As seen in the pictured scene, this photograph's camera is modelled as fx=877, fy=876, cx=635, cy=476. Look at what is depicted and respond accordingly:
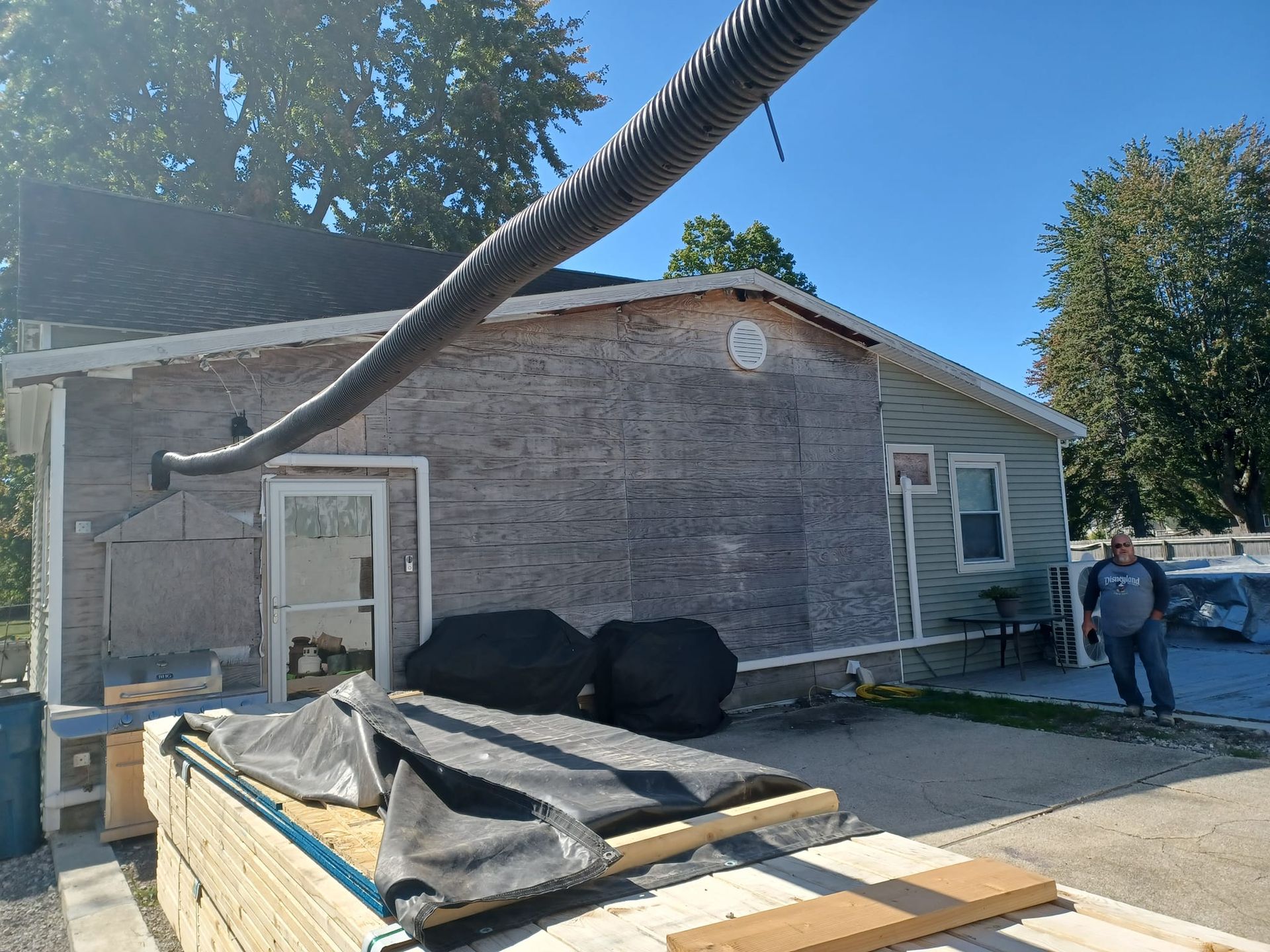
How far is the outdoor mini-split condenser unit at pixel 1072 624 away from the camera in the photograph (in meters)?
10.5

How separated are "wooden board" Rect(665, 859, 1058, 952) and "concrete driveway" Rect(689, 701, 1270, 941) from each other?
2303mm

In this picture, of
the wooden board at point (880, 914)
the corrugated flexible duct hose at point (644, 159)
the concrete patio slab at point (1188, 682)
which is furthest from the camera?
the concrete patio slab at point (1188, 682)

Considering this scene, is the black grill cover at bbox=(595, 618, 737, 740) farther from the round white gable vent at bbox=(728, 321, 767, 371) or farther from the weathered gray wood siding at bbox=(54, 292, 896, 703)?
the round white gable vent at bbox=(728, 321, 767, 371)

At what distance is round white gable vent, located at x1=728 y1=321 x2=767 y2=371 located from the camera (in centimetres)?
918

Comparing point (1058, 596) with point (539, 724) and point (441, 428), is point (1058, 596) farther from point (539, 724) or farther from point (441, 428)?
Answer: point (539, 724)

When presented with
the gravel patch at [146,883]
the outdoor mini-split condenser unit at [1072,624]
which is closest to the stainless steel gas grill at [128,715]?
the gravel patch at [146,883]

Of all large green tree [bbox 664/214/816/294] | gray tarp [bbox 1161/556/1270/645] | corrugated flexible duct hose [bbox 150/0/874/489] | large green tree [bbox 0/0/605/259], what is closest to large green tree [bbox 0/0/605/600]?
large green tree [bbox 0/0/605/259]

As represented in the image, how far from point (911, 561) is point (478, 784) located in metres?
8.36

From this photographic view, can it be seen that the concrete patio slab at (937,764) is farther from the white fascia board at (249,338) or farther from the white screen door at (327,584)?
the white fascia board at (249,338)

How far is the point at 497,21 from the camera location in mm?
20609

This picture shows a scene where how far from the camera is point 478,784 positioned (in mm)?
2594

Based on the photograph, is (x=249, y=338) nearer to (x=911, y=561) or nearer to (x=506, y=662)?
(x=506, y=662)

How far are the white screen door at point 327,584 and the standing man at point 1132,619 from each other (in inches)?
238

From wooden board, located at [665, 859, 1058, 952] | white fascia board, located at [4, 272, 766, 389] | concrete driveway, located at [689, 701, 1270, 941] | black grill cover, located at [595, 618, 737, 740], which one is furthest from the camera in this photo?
black grill cover, located at [595, 618, 737, 740]
